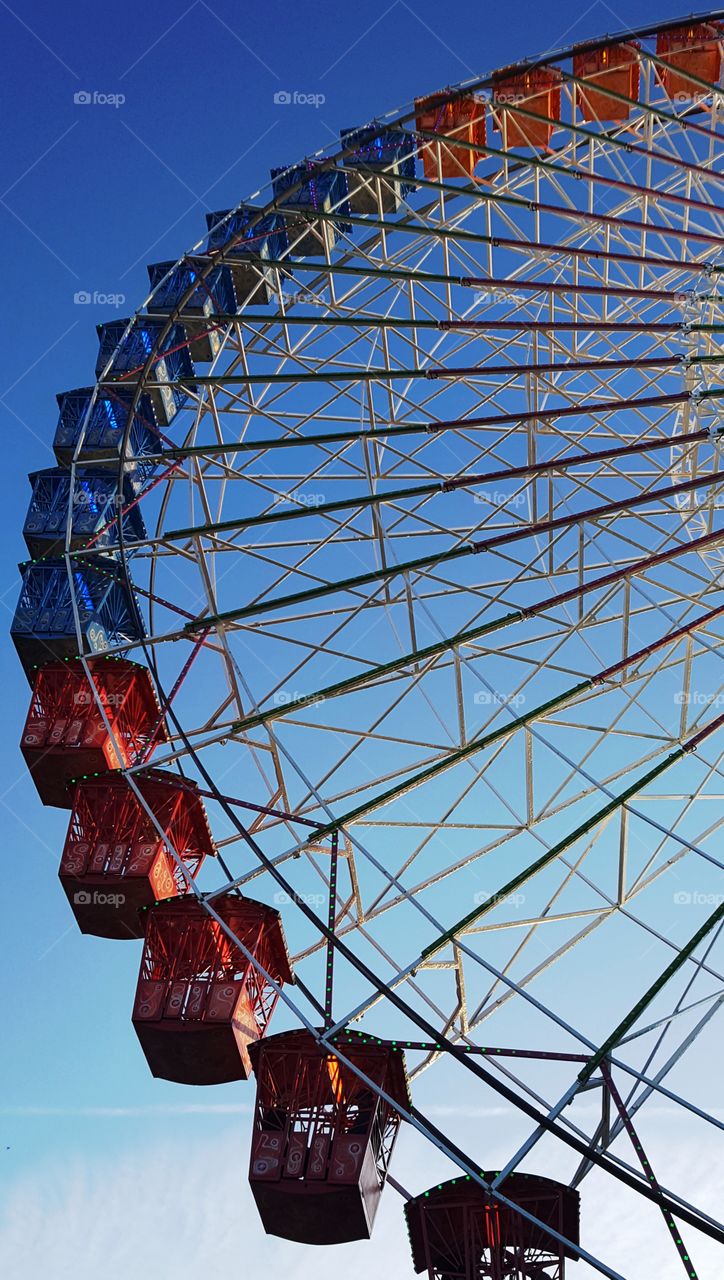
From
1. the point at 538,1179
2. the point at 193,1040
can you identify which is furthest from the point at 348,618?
the point at 538,1179

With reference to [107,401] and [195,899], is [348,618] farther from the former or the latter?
[107,401]

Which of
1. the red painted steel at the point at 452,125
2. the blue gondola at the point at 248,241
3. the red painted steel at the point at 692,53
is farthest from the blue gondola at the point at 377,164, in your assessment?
the red painted steel at the point at 692,53

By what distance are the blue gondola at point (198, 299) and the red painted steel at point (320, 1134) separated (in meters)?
15.9

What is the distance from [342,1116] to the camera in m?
19.2

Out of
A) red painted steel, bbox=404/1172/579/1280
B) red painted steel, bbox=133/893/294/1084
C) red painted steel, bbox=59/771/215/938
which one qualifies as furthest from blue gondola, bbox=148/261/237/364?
red painted steel, bbox=404/1172/579/1280

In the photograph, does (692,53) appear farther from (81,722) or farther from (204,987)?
(204,987)

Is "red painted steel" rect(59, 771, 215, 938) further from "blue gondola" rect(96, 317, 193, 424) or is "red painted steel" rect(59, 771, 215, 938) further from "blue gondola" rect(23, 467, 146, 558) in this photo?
"blue gondola" rect(96, 317, 193, 424)

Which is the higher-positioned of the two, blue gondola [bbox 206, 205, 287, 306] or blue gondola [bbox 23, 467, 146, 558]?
blue gondola [bbox 206, 205, 287, 306]

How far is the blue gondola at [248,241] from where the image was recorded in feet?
98.5

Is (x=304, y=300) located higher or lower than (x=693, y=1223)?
higher

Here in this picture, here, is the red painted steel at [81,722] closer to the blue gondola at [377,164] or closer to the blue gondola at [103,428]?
the blue gondola at [103,428]

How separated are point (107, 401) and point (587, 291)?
11186mm

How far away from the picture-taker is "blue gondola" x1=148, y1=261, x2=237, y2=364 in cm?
2973

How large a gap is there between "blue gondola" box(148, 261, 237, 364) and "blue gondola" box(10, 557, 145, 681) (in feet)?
23.4
